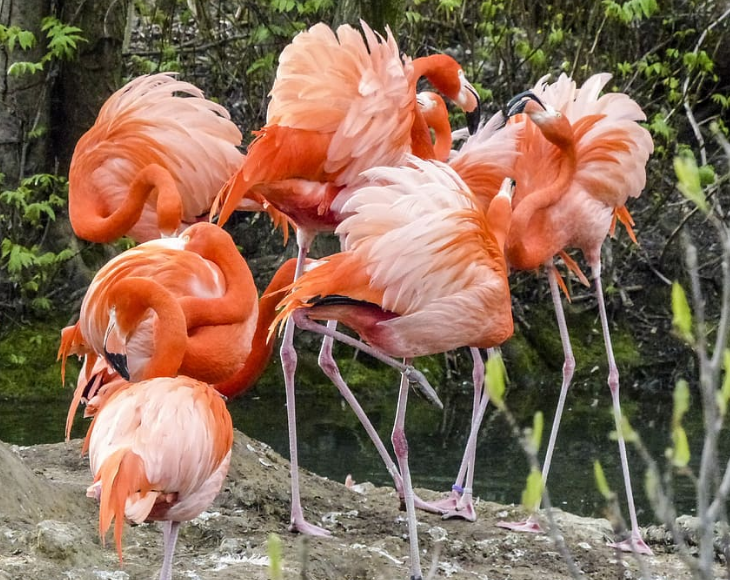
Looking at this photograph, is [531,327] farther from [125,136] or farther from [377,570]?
[377,570]

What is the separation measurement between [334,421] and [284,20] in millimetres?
3091

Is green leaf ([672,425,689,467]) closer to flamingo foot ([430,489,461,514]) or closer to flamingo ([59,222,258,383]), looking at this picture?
flamingo ([59,222,258,383])

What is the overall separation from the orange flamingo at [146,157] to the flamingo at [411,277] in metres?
1.58

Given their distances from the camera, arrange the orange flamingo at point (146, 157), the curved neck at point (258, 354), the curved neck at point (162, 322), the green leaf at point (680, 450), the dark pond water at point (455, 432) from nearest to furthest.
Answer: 1. the green leaf at point (680, 450)
2. the curved neck at point (162, 322)
3. the curved neck at point (258, 354)
4. the orange flamingo at point (146, 157)
5. the dark pond water at point (455, 432)

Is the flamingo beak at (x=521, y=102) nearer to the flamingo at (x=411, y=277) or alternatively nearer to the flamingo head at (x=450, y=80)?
the flamingo head at (x=450, y=80)

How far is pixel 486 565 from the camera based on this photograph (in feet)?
12.0

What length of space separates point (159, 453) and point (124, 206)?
6.78 feet

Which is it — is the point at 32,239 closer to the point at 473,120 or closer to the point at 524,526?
the point at 473,120

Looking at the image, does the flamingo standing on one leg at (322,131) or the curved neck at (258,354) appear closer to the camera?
the flamingo standing on one leg at (322,131)

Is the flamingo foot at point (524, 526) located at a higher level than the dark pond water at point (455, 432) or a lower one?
higher

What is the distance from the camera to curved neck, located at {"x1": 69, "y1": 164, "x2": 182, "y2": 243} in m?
4.52

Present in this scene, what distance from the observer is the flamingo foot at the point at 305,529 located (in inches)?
147

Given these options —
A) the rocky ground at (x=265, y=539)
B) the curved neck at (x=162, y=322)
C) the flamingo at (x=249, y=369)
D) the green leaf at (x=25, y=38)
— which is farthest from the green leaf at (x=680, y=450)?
the green leaf at (x=25, y=38)

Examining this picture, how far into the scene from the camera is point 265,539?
364 cm
